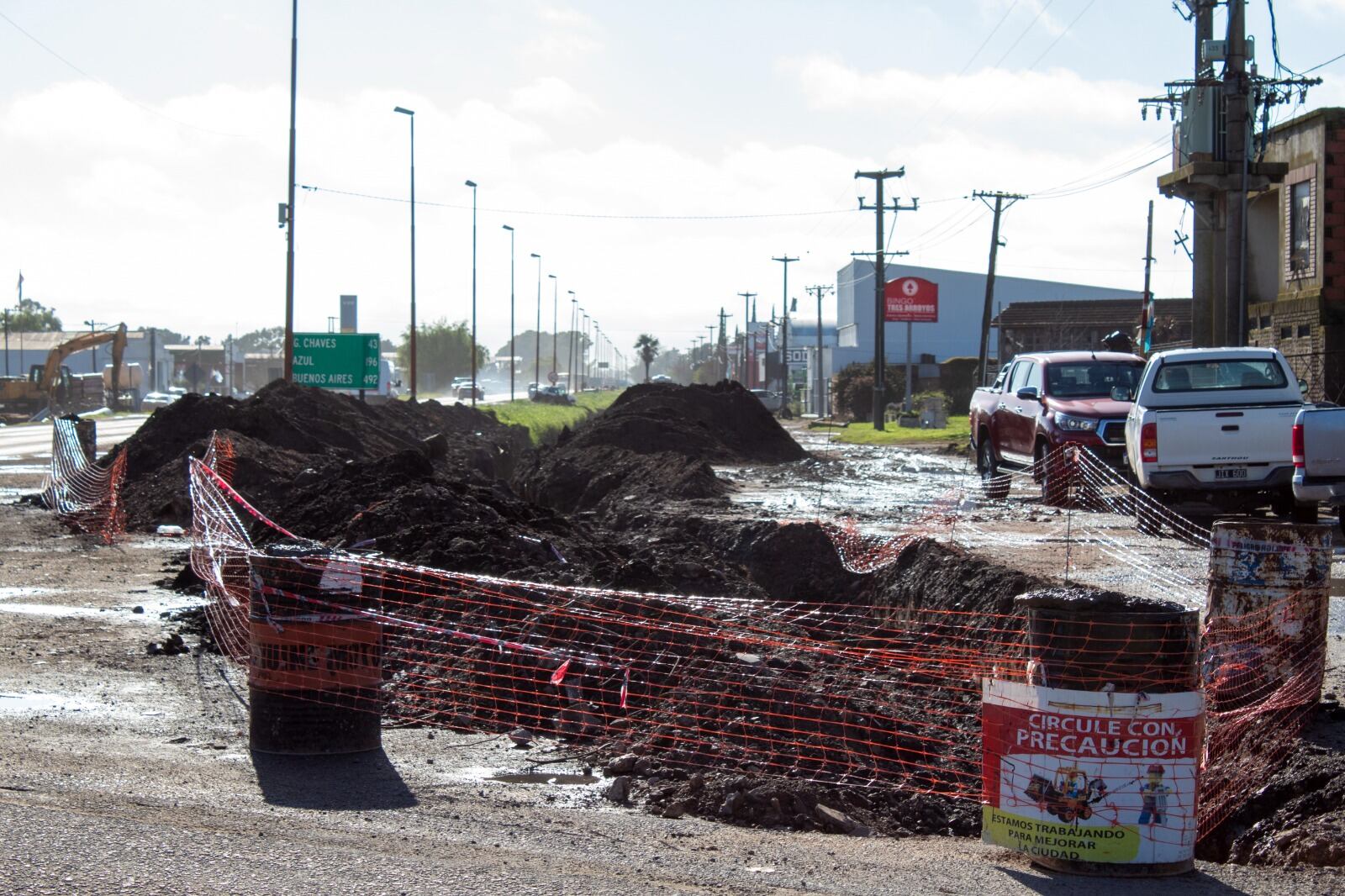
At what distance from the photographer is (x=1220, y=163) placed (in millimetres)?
24953

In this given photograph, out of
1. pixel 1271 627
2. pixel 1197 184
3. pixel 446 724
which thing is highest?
pixel 1197 184

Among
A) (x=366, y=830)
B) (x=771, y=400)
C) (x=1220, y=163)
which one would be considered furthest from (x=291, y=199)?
(x=771, y=400)

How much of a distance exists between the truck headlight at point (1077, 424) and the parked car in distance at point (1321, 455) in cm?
464

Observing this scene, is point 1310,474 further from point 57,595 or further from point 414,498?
point 57,595

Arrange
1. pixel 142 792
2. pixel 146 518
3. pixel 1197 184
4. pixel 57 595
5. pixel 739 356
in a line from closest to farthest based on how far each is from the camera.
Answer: pixel 142 792, pixel 57 595, pixel 146 518, pixel 1197 184, pixel 739 356

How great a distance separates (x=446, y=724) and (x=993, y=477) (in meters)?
14.9

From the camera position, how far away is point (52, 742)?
6625 mm

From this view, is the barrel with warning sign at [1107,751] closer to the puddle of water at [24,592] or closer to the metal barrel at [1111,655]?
the metal barrel at [1111,655]

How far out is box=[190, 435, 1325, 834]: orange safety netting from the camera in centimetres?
620

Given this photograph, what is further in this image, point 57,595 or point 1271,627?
point 57,595

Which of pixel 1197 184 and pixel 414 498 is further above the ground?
pixel 1197 184

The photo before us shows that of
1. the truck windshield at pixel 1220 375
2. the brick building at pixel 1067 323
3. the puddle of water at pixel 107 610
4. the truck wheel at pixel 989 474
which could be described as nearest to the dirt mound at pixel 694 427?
the truck wheel at pixel 989 474

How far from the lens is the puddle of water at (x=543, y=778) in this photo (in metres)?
6.30

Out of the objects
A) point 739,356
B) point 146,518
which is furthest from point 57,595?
point 739,356
